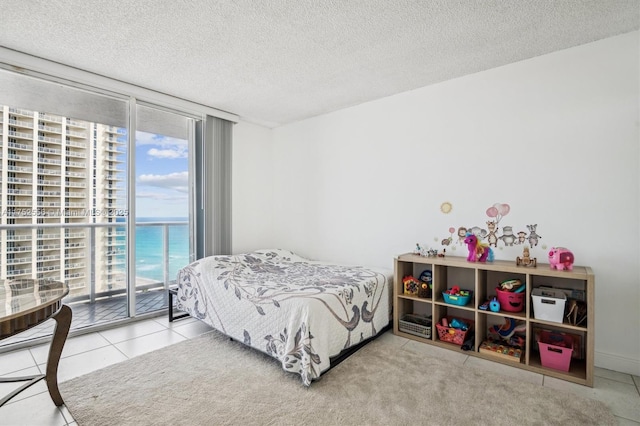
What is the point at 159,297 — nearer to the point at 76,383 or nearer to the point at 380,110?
the point at 76,383

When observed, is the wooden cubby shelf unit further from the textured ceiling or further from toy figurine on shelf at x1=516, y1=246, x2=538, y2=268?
the textured ceiling

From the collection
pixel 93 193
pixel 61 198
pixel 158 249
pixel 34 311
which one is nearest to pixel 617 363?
pixel 34 311

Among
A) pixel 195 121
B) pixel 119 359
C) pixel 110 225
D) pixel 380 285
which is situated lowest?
pixel 119 359

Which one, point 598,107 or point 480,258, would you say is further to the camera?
point 480,258

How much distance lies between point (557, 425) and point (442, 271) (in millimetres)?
1338

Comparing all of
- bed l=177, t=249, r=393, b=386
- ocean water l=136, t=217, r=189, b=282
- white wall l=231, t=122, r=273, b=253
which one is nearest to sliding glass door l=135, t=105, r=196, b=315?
ocean water l=136, t=217, r=189, b=282

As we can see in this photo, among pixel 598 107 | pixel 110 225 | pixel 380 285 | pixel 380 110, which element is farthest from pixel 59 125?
pixel 598 107

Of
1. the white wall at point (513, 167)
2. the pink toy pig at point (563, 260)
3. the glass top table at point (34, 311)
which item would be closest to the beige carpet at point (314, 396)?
the glass top table at point (34, 311)

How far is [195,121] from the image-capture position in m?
3.78

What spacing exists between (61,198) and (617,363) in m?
4.90

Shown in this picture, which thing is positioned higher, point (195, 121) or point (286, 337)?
point (195, 121)

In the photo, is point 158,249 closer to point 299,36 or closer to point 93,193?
point 93,193

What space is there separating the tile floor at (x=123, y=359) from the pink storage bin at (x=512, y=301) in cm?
42

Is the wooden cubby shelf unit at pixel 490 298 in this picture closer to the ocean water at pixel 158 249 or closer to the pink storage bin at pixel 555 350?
the pink storage bin at pixel 555 350
